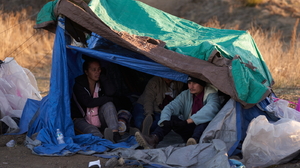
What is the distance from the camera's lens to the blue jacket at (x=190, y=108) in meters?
4.43

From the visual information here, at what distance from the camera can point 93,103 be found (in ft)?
16.2

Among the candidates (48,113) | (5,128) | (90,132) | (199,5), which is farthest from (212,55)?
(199,5)

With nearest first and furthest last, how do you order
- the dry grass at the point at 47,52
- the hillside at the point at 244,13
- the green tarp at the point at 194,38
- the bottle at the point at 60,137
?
the green tarp at the point at 194,38, the bottle at the point at 60,137, the dry grass at the point at 47,52, the hillside at the point at 244,13

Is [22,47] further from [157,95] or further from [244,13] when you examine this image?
[244,13]

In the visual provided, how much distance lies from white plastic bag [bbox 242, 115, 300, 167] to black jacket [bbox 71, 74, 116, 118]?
182cm

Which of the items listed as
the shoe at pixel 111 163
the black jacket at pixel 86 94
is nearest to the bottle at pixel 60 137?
the black jacket at pixel 86 94

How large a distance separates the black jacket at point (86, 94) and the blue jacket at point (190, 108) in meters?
0.81

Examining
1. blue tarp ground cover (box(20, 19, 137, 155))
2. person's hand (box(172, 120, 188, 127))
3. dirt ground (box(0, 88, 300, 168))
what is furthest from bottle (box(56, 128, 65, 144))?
person's hand (box(172, 120, 188, 127))

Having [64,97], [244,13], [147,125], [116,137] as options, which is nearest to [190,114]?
[147,125]

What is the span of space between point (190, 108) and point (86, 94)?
50.9 inches

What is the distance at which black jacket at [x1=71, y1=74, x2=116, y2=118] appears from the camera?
195 inches

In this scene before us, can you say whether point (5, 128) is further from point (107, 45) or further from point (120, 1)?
point (120, 1)

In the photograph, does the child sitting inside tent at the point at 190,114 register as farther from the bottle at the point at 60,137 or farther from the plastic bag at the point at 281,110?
the bottle at the point at 60,137

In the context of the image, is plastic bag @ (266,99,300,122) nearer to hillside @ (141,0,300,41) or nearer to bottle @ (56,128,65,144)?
bottle @ (56,128,65,144)
